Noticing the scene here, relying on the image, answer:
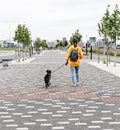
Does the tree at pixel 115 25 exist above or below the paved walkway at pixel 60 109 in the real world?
above

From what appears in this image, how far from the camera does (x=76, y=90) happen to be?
39.8 ft

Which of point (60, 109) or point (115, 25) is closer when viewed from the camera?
point (60, 109)

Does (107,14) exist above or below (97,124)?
above

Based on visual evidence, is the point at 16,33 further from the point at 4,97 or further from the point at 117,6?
the point at 4,97

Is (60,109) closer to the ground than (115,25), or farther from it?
closer to the ground

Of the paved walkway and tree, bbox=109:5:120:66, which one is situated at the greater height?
tree, bbox=109:5:120:66

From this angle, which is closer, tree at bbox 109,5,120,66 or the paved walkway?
the paved walkway

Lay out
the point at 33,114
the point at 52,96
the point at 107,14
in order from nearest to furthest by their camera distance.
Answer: the point at 33,114
the point at 52,96
the point at 107,14

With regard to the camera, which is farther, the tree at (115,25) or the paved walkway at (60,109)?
the tree at (115,25)

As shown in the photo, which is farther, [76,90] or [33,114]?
[76,90]

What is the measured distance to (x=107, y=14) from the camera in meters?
34.9

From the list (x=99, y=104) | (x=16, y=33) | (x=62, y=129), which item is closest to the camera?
(x=62, y=129)

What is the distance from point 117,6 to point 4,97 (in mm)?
21181

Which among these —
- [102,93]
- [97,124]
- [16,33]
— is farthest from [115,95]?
[16,33]
